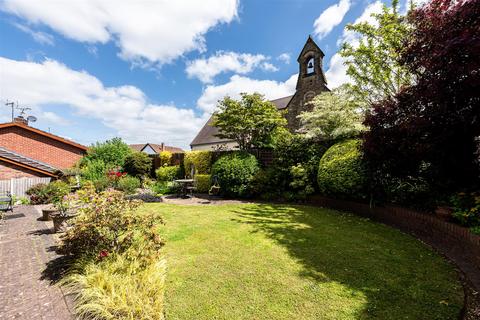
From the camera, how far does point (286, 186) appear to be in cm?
966

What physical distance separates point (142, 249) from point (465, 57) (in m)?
6.75

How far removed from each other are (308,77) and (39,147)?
24.2m

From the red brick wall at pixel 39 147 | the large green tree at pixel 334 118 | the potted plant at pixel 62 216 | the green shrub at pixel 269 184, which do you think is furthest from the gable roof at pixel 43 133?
the large green tree at pixel 334 118

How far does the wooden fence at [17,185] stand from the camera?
33.5ft

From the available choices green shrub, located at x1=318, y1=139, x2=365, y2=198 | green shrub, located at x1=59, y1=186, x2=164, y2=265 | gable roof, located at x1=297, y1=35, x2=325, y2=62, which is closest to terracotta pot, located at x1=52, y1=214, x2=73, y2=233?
green shrub, located at x1=59, y1=186, x2=164, y2=265

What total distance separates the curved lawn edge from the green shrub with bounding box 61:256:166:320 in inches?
154

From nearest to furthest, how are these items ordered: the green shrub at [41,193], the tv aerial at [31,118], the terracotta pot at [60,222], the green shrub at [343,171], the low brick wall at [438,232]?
the low brick wall at [438,232] < the terracotta pot at [60,222] < the green shrub at [343,171] < the green shrub at [41,193] < the tv aerial at [31,118]

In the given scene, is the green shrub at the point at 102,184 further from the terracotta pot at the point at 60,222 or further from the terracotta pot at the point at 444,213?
the terracotta pot at the point at 444,213

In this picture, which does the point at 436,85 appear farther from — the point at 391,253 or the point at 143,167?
the point at 143,167

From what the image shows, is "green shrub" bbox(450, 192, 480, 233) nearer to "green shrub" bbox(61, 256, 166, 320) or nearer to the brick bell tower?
"green shrub" bbox(61, 256, 166, 320)

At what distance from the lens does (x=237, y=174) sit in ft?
33.1

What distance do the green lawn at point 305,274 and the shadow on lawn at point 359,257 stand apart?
0.05 ft

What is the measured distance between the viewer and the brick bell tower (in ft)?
64.4

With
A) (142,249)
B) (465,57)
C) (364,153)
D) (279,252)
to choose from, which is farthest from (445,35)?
(142,249)
